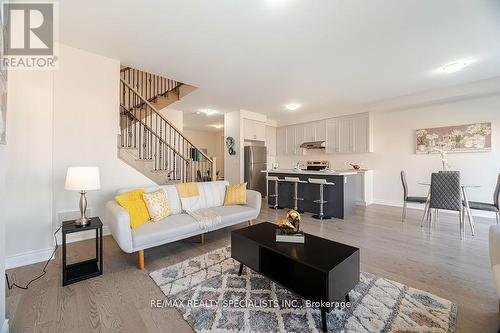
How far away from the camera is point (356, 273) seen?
1.60 m

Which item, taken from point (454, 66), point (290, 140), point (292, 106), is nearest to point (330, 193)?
point (292, 106)

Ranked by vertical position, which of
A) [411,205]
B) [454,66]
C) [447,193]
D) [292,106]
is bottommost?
[411,205]

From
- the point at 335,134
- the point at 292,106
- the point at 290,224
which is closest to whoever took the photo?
the point at 290,224

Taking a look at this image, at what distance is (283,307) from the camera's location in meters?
1.60

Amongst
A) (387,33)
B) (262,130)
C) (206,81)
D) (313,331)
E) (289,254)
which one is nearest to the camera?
(313,331)

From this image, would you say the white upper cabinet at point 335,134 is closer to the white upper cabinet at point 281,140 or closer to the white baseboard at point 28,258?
the white upper cabinet at point 281,140

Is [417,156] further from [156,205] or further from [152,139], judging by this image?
[152,139]

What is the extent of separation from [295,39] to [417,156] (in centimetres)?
444

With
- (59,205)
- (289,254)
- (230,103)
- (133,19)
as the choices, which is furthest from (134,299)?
(230,103)

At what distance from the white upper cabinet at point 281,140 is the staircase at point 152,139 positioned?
3.28 m

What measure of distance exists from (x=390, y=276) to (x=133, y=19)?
3780mm

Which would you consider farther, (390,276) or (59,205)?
(59,205)

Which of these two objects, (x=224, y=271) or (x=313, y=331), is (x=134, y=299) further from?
(x=313, y=331)

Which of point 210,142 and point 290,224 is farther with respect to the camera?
point 210,142
